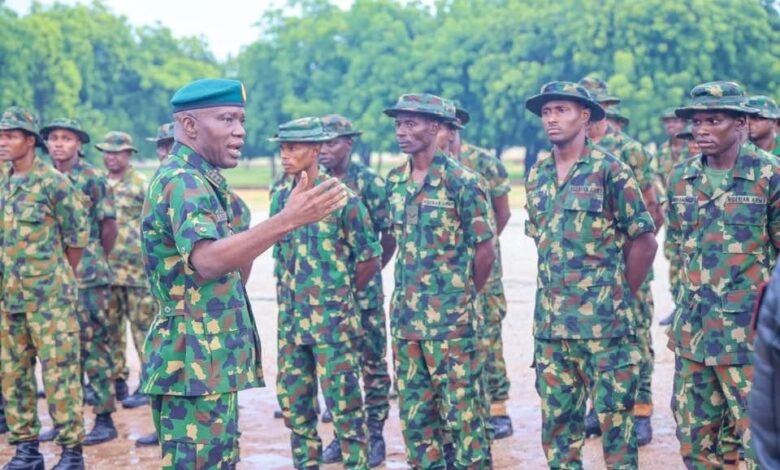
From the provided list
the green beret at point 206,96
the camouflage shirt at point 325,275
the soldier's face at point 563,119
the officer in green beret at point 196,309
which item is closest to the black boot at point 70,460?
the camouflage shirt at point 325,275

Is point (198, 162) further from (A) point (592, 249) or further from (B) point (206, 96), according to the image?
(A) point (592, 249)

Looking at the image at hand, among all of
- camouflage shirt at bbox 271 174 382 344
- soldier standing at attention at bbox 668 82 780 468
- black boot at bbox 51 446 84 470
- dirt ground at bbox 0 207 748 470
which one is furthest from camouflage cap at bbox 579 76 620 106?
black boot at bbox 51 446 84 470

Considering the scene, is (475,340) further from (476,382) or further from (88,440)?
(88,440)

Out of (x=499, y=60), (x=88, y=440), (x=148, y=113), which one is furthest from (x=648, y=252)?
(x=148, y=113)

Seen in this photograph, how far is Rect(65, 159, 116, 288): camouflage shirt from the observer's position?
8.15 m

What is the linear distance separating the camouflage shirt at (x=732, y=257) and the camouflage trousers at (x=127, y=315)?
501 cm

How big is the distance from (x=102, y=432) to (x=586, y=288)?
4.07 m

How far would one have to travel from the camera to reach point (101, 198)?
820cm

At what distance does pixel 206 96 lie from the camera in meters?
4.28

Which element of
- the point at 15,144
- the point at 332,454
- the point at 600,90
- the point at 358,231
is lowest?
the point at 332,454

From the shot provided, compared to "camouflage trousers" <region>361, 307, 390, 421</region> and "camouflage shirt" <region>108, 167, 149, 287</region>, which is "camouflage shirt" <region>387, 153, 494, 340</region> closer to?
"camouflage trousers" <region>361, 307, 390, 421</region>

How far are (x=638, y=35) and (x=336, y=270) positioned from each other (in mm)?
33188

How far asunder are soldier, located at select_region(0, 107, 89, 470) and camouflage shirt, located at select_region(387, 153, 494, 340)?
87.5 inches

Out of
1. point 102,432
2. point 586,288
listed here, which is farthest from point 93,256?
point 586,288
